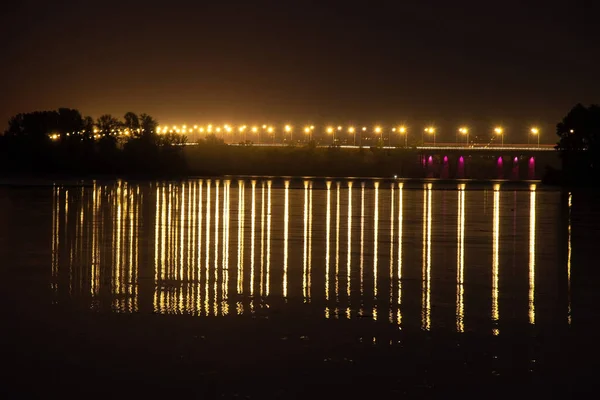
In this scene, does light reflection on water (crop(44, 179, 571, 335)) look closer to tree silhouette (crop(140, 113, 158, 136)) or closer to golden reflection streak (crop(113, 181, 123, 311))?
golden reflection streak (crop(113, 181, 123, 311))

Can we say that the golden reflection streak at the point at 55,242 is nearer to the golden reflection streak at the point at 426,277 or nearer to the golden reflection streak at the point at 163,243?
A: the golden reflection streak at the point at 163,243

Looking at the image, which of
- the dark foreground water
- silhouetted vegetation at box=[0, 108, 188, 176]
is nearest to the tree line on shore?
silhouetted vegetation at box=[0, 108, 188, 176]

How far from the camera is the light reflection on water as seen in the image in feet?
46.3

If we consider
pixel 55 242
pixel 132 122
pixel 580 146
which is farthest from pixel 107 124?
pixel 55 242

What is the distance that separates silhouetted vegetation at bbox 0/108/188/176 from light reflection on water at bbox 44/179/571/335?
82940 mm

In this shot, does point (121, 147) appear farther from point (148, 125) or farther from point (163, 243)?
point (163, 243)

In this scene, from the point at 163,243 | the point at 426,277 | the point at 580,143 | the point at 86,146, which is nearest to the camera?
the point at 426,277

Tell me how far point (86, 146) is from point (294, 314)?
387 ft

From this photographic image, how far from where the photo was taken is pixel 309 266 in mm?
19328

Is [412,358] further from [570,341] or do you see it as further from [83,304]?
[83,304]

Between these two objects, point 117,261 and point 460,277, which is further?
point 117,261

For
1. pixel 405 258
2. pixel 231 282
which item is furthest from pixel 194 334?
pixel 405 258

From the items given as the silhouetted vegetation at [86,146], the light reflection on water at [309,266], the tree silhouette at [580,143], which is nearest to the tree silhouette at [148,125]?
the silhouetted vegetation at [86,146]

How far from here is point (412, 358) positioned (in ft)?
35.1
